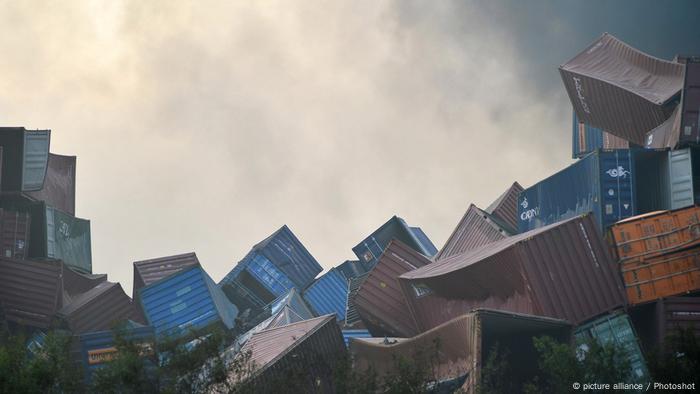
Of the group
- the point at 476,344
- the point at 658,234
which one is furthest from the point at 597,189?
the point at 476,344

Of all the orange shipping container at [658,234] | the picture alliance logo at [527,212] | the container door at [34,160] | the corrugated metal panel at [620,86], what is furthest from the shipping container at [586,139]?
the container door at [34,160]

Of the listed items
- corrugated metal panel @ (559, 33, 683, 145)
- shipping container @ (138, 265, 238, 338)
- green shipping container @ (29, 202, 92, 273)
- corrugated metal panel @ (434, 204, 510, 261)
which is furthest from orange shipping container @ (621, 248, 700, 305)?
green shipping container @ (29, 202, 92, 273)

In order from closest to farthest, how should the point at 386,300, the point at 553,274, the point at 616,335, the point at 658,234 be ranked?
the point at 616,335 → the point at 553,274 → the point at 658,234 → the point at 386,300

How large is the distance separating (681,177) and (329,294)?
1926 cm

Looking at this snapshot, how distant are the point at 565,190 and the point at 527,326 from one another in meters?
7.79

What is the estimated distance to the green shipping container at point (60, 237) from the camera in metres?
38.5

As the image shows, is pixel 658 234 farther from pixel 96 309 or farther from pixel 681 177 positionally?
pixel 96 309

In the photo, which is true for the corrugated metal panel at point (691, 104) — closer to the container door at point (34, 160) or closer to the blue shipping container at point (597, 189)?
the blue shipping container at point (597, 189)

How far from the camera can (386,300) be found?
1334 inches

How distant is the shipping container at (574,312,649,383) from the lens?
25422 mm

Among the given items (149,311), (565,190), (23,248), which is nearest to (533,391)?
(565,190)

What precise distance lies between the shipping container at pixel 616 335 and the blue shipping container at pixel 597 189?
350cm

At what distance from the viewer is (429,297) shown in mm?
31359

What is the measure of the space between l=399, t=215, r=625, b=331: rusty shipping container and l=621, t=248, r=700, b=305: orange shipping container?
0.45 m
